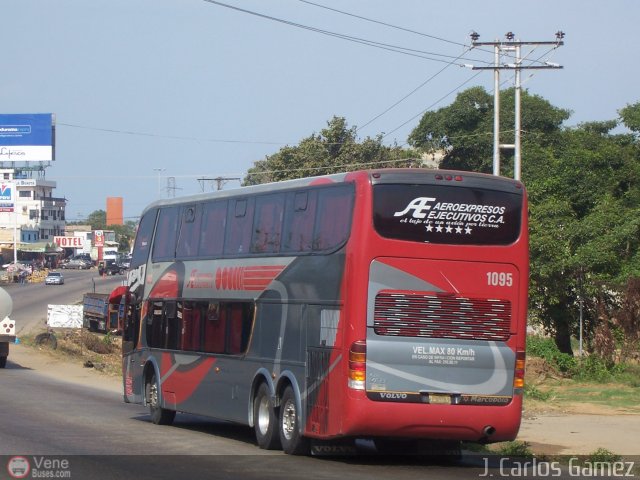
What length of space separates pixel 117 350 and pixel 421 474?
32.7m

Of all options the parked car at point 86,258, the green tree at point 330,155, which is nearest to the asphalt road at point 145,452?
the green tree at point 330,155

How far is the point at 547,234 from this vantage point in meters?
30.1

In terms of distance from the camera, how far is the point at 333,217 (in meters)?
14.2

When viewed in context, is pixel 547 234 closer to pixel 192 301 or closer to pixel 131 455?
pixel 192 301

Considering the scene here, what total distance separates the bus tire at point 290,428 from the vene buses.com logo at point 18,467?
357 centimetres

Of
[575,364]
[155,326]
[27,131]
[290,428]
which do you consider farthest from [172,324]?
[27,131]

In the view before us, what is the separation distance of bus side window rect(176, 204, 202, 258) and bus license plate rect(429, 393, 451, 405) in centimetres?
599

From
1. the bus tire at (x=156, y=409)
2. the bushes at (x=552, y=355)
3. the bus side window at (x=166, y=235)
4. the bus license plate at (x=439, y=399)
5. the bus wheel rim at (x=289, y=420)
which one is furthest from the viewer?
the bushes at (x=552, y=355)

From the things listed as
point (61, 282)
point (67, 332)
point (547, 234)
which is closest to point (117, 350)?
point (67, 332)

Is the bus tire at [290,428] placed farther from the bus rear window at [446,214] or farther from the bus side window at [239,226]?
the bus rear window at [446,214]

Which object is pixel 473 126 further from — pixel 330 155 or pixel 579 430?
pixel 579 430

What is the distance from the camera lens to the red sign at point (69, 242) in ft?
500

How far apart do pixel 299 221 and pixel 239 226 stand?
1.93 meters

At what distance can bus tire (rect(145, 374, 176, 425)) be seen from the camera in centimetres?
1934
